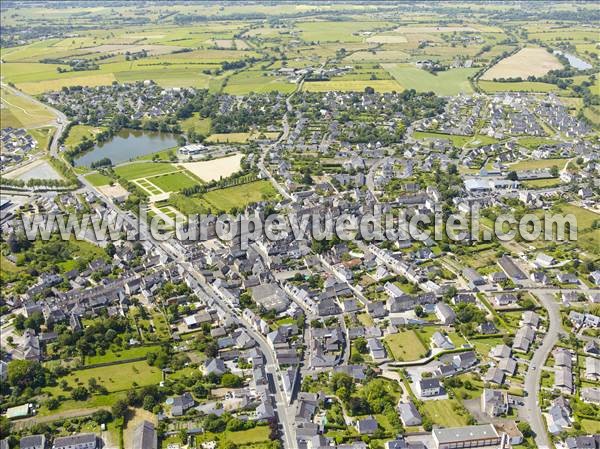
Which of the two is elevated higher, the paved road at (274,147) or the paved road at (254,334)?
the paved road at (274,147)

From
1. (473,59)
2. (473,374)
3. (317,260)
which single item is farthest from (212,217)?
(473,59)

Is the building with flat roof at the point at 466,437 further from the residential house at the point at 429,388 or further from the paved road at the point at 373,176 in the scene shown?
the paved road at the point at 373,176

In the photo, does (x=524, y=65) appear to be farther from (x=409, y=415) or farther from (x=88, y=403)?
(x=88, y=403)

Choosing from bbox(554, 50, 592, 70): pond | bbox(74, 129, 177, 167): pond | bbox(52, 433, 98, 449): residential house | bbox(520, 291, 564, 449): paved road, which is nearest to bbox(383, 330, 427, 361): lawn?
bbox(520, 291, 564, 449): paved road

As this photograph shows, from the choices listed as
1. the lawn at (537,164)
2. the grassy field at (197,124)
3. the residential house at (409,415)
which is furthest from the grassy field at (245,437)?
the grassy field at (197,124)

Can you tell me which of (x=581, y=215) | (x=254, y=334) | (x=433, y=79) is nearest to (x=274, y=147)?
(x=581, y=215)

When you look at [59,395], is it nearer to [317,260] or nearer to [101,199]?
[317,260]
